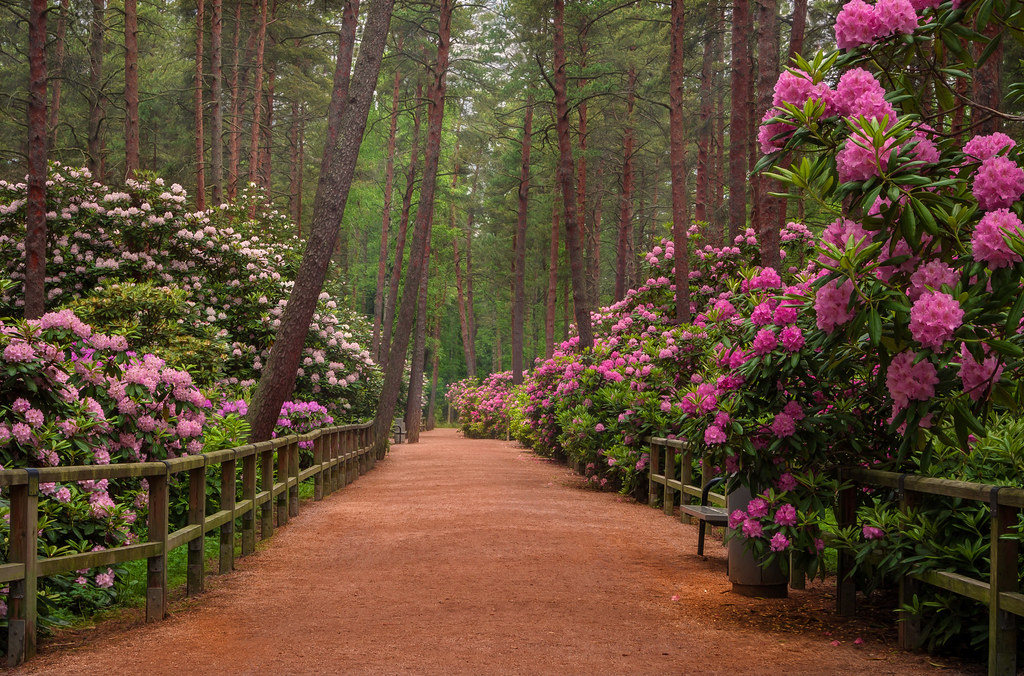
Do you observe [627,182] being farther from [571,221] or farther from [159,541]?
[159,541]

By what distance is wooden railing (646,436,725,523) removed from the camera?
9.93 metres

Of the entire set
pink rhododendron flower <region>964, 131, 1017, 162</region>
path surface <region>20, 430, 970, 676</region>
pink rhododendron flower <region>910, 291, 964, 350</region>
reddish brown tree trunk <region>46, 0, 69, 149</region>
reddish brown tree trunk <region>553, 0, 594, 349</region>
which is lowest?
path surface <region>20, 430, 970, 676</region>

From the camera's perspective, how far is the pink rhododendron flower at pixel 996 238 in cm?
364

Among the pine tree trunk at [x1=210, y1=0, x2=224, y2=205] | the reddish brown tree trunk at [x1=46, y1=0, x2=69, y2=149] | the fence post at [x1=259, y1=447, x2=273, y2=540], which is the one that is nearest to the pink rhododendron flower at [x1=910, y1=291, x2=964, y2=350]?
the fence post at [x1=259, y1=447, x2=273, y2=540]

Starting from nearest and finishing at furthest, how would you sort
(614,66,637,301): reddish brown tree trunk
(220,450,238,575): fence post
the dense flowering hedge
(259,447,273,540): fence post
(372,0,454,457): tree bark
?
the dense flowering hedge, (220,450,238,575): fence post, (259,447,273,540): fence post, (372,0,454,457): tree bark, (614,66,637,301): reddish brown tree trunk

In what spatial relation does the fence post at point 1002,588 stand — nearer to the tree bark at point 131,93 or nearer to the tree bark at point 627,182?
the tree bark at point 131,93

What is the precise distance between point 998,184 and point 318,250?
27.0 ft

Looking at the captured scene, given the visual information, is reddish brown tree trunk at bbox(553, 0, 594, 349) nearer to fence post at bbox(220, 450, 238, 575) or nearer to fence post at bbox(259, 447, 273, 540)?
fence post at bbox(259, 447, 273, 540)

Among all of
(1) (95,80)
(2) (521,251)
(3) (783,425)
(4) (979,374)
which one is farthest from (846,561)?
(2) (521,251)

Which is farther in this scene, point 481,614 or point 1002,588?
point 481,614

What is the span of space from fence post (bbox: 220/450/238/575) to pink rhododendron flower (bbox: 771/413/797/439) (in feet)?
13.5

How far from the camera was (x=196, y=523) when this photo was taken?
616 cm

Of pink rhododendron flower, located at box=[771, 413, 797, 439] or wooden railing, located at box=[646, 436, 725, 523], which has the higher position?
pink rhododendron flower, located at box=[771, 413, 797, 439]

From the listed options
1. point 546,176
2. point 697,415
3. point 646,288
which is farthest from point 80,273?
point 546,176
